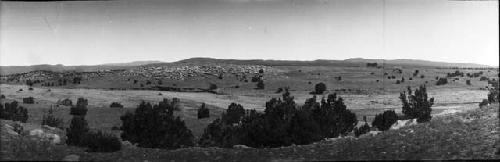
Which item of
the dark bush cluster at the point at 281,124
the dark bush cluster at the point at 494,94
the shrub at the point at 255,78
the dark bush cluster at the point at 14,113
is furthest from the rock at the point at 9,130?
the dark bush cluster at the point at 494,94

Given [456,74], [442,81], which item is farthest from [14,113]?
[456,74]

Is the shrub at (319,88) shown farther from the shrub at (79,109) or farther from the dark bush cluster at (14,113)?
the dark bush cluster at (14,113)

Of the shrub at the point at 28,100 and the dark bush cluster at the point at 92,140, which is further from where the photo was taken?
the shrub at the point at 28,100

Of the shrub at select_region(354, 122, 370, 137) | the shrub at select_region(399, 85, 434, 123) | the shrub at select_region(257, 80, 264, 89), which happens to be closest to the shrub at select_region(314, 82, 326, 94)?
the shrub at select_region(257, 80, 264, 89)

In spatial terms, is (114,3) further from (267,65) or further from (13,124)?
(267,65)

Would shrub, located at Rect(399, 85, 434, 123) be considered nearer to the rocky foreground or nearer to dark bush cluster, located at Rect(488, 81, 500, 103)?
dark bush cluster, located at Rect(488, 81, 500, 103)

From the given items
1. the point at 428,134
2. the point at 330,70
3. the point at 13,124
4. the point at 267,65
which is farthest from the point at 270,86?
the point at 13,124

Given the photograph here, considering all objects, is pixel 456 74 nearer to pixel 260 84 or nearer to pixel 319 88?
pixel 319 88
